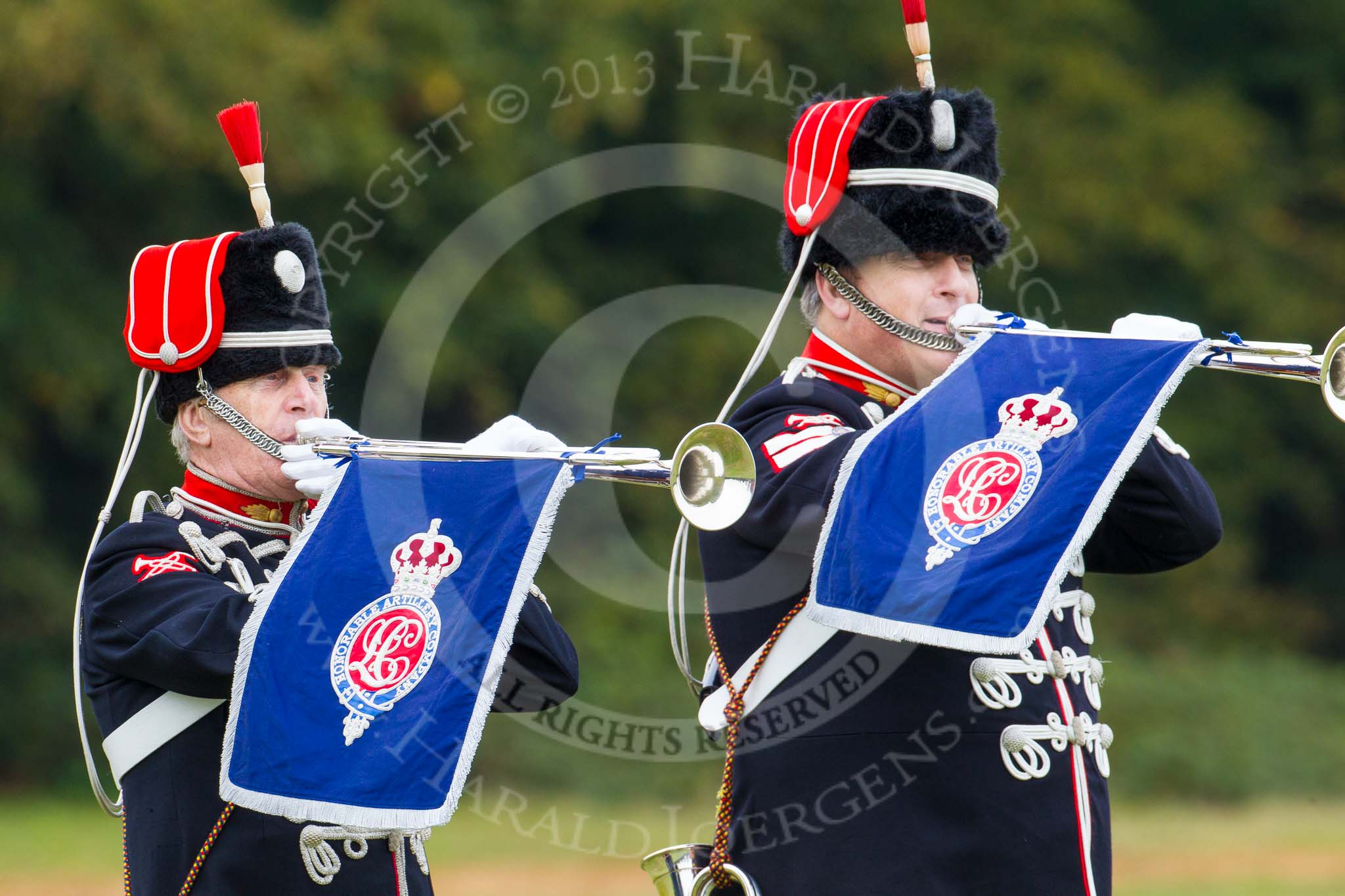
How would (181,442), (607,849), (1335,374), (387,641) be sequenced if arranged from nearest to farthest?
(1335,374) < (387,641) < (181,442) < (607,849)

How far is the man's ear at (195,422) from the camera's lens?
3434mm

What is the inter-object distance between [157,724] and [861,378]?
4.53 ft

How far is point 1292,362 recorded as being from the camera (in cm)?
271

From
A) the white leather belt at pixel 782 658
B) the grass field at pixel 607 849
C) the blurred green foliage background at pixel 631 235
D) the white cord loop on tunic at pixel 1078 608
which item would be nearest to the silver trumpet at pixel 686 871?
the white leather belt at pixel 782 658

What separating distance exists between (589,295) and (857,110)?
9.09 metres

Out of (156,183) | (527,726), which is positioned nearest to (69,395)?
(156,183)

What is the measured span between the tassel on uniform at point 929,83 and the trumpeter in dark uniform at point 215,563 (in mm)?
906

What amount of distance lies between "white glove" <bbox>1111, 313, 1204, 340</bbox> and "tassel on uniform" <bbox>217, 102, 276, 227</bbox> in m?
1.65

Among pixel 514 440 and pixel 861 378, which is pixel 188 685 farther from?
pixel 861 378

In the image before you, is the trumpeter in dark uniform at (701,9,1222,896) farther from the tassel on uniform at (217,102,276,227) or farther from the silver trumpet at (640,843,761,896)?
the tassel on uniform at (217,102,276,227)

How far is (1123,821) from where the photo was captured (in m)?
9.88

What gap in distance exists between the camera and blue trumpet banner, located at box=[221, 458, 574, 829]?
2930mm

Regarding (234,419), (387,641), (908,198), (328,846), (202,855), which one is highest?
(908,198)

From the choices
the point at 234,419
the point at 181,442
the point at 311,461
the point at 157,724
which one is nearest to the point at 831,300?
the point at 311,461
